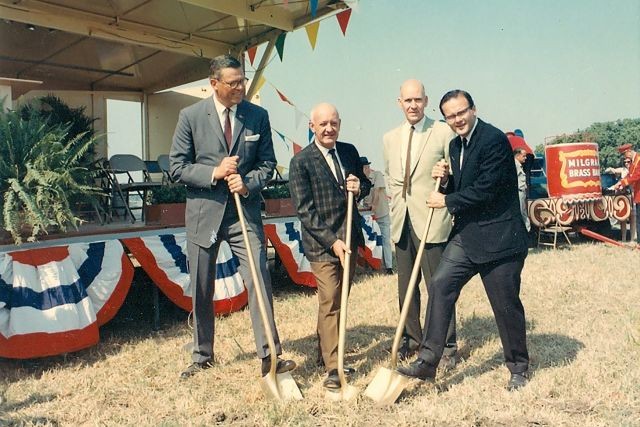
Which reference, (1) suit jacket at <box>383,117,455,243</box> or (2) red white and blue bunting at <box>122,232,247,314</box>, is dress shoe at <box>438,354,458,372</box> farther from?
(2) red white and blue bunting at <box>122,232,247,314</box>

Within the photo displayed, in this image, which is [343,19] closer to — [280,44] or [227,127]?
[280,44]

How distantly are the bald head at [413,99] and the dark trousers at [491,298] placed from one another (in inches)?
35.7

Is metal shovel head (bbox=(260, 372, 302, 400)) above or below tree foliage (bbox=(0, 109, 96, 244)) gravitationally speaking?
below

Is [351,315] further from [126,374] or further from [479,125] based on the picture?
[479,125]

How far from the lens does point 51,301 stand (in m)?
3.87

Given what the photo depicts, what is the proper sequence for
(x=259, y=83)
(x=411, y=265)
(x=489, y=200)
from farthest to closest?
(x=259, y=83)
(x=411, y=265)
(x=489, y=200)

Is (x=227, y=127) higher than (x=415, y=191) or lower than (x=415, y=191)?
higher

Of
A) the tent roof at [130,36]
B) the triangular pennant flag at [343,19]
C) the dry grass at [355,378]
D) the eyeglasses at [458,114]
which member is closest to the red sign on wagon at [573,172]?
the dry grass at [355,378]

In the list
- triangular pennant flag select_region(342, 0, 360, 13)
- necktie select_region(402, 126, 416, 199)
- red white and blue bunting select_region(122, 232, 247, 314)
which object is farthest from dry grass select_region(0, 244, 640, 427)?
triangular pennant flag select_region(342, 0, 360, 13)

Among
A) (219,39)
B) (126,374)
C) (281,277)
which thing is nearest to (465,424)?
(126,374)

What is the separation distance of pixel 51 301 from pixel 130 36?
450 centimetres

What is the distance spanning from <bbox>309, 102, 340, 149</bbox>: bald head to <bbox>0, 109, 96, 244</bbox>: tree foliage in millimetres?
1926

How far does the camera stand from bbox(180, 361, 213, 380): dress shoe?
3389 millimetres

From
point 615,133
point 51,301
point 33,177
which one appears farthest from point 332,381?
point 615,133
